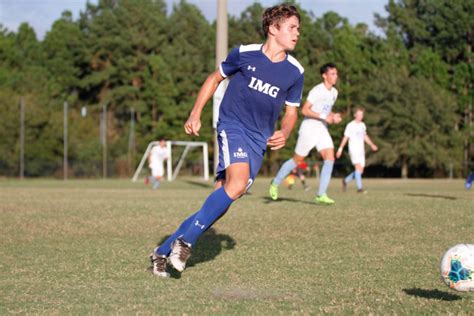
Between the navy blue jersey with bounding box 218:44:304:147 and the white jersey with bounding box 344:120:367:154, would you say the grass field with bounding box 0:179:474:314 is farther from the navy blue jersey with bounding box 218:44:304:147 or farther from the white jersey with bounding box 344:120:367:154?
the white jersey with bounding box 344:120:367:154

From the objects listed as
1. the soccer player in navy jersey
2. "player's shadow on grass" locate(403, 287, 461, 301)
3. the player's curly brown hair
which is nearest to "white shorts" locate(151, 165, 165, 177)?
the soccer player in navy jersey

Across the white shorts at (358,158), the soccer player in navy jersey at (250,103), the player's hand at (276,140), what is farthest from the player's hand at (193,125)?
the white shorts at (358,158)

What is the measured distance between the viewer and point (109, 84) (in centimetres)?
7425

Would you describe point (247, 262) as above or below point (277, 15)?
below

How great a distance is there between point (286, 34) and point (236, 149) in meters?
1.09

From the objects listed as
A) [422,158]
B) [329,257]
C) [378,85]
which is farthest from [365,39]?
[329,257]

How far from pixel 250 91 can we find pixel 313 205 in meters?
7.68

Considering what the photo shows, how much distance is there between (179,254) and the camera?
6.37m

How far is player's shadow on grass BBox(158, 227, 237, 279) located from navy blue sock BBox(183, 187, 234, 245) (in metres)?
0.44

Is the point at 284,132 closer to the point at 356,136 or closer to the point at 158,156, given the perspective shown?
the point at 356,136

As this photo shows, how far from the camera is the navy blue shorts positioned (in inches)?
264

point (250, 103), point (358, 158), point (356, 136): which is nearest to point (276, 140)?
point (250, 103)

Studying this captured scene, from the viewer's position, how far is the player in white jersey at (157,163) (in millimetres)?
30247

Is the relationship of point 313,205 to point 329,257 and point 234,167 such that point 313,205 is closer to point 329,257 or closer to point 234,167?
point 329,257
